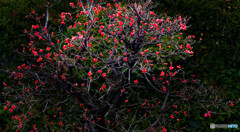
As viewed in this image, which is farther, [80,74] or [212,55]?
[212,55]

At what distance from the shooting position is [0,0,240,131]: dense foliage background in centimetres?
528

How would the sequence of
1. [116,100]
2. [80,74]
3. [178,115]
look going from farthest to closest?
[178,115]
[80,74]
[116,100]

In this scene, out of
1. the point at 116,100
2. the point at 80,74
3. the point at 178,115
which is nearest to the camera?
the point at 116,100

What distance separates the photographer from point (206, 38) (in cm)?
542

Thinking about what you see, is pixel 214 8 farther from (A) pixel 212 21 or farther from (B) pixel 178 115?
(B) pixel 178 115

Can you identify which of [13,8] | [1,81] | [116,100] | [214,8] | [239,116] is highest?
[13,8]

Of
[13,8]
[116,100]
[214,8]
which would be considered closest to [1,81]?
[13,8]

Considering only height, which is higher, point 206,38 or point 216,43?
point 206,38

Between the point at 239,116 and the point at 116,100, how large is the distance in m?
3.29

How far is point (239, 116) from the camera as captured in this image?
532 cm

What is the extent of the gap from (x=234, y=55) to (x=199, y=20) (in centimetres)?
117

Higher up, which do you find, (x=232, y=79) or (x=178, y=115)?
(x=232, y=79)

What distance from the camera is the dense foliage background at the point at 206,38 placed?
17.3 feet

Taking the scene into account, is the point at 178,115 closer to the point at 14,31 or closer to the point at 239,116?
the point at 239,116
